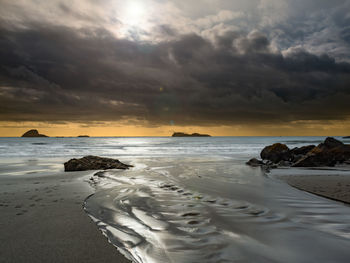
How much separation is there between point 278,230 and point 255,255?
37.8 inches

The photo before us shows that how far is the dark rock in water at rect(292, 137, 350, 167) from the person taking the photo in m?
12.1

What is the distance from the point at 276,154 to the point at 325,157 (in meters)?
3.55

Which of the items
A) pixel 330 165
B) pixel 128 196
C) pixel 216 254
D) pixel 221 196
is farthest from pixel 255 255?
pixel 330 165

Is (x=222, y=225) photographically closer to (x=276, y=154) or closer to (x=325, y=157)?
(x=325, y=157)

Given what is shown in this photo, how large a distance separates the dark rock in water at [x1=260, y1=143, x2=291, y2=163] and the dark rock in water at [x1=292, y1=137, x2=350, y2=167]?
2.41 meters

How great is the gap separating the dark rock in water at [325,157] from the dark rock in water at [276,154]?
7.91 ft

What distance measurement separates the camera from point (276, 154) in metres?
15.7

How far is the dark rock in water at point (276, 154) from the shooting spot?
15.3m

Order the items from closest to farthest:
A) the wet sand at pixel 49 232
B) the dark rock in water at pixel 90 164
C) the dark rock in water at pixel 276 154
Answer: the wet sand at pixel 49 232
the dark rock in water at pixel 90 164
the dark rock in water at pixel 276 154

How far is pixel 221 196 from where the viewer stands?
5.44 metres

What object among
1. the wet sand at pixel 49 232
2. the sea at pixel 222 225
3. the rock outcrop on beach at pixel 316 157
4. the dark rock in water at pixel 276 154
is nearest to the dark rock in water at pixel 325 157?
the rock outcrop on beach at pixel 316 157

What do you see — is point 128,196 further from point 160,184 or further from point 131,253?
point 131,253

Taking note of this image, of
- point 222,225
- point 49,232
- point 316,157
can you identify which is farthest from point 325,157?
point 49,232

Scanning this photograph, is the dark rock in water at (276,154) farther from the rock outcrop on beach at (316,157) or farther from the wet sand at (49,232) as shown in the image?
the wet sand at (49,232)
